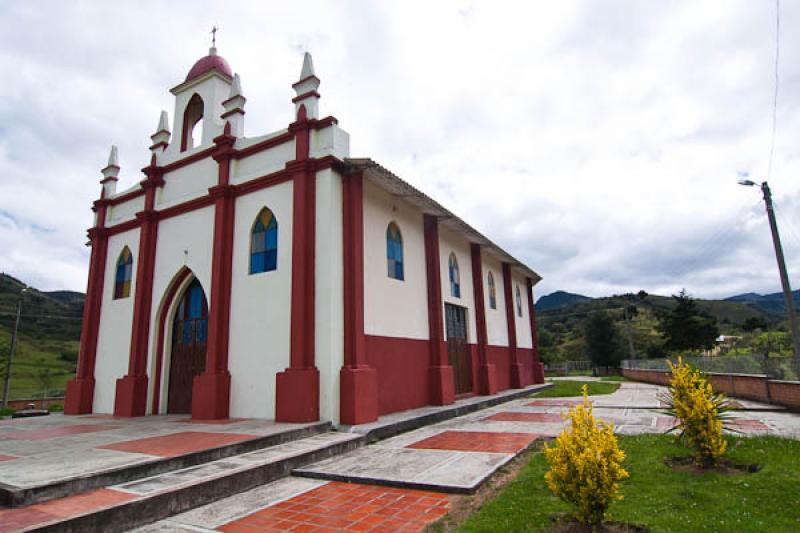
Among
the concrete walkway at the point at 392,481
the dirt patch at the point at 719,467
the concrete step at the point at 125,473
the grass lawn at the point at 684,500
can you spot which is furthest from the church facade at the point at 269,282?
the dirt patch at the point at 719,467

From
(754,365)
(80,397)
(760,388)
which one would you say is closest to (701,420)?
(760,388)

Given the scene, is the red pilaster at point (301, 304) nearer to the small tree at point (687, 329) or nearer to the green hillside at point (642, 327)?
the green hillside at point (642, 327)

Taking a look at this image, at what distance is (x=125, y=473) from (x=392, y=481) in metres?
3.19

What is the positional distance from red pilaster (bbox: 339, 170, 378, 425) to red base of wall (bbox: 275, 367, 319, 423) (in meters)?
0.53

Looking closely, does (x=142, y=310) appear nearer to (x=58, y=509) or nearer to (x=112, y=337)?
(x=112, y=337)

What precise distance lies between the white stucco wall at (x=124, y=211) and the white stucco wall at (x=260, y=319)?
17.9ft

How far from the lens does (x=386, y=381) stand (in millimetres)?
10844

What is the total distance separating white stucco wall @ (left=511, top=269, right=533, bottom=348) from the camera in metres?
21.2

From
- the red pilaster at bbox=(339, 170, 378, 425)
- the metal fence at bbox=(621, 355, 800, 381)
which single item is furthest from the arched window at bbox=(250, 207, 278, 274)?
the metal fence at bbox=(621, 355, 800, 381)

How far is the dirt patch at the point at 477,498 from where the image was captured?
4.38m

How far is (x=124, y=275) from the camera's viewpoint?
558 inches

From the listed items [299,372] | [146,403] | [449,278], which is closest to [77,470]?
[299,372]

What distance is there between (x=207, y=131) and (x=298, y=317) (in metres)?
6.68

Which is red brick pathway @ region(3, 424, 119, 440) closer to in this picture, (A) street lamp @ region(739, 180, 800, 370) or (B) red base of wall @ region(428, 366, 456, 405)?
(B) red base of wall @ region(428, 366, 456, 405)
